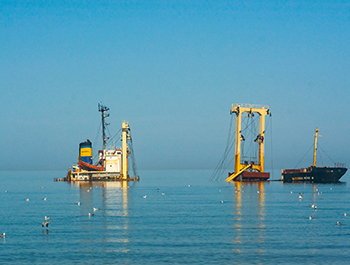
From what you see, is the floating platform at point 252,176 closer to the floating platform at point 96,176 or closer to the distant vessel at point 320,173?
the distant vessel at point 320,173

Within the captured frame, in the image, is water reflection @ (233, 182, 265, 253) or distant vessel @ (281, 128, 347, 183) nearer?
water reflection @ (233, 182, 265, 253)

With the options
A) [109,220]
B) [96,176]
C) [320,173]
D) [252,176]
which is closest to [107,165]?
[96,176]

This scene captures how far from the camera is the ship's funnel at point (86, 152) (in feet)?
440

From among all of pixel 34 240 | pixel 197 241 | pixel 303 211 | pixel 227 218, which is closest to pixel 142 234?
pixel 197 241

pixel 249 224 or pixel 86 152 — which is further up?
pixel 86 152

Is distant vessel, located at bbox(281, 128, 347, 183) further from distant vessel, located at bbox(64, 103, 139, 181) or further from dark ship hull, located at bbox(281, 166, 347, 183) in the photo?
distant vessel, located at bbox(64, 103, 139, 181)

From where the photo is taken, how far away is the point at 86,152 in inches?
5281

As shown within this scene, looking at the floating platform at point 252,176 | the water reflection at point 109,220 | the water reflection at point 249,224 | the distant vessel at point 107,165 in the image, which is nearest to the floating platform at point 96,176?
the distant vessel at point 107,165

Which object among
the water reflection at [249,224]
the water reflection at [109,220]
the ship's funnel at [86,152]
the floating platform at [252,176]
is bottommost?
the water reflection at [249,224]

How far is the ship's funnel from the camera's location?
Answer: 13412 cm

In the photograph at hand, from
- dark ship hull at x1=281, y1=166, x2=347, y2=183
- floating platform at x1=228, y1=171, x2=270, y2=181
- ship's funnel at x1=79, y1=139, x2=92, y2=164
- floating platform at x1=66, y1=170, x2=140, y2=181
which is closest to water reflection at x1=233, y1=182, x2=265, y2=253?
floating platform at x1=228, y1=171, x2=270, y2=181

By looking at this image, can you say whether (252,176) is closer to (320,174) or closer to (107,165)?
(320,174)

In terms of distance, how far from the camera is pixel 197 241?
133 feet

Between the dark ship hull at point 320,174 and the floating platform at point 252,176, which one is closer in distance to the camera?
the floating platform at point 252,176
